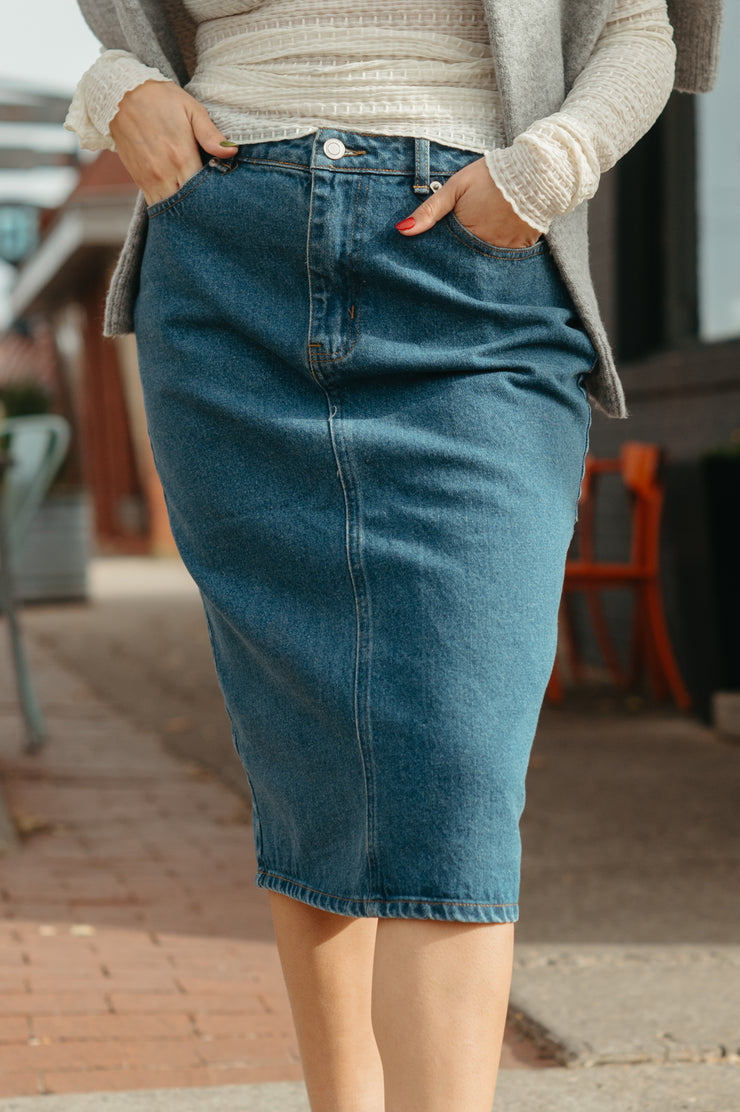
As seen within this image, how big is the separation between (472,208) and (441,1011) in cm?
78

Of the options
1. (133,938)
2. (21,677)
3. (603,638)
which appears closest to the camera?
(133,938)

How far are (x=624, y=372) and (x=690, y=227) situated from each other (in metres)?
0.70

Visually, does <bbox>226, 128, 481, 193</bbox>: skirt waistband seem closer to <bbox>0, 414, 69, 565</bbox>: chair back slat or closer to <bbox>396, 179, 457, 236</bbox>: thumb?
<bbox>396, 179, 457, 236</bbox>: thumb

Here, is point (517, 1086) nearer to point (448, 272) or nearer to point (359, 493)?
point (359, 493)

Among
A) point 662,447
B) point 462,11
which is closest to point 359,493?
point 462,11

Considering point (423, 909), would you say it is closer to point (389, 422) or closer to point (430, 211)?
point (389, 422)

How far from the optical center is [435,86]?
1.40 metres

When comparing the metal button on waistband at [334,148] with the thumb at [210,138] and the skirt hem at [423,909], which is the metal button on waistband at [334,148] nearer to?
the thumb at [210,138]

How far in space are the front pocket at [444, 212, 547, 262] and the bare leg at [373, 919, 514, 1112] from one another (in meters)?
0.66

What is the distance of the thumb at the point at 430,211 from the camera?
1.34m

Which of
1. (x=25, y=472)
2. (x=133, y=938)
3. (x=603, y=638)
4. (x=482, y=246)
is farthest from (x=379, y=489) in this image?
(x=603, y=638)

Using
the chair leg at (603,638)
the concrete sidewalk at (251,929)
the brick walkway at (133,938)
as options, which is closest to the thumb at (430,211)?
the concrete sidewalk at (251,929)

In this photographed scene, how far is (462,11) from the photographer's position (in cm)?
141

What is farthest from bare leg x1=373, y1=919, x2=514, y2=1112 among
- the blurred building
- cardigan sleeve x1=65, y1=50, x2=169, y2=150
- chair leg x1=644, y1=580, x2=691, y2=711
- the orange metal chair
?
the blurred building
